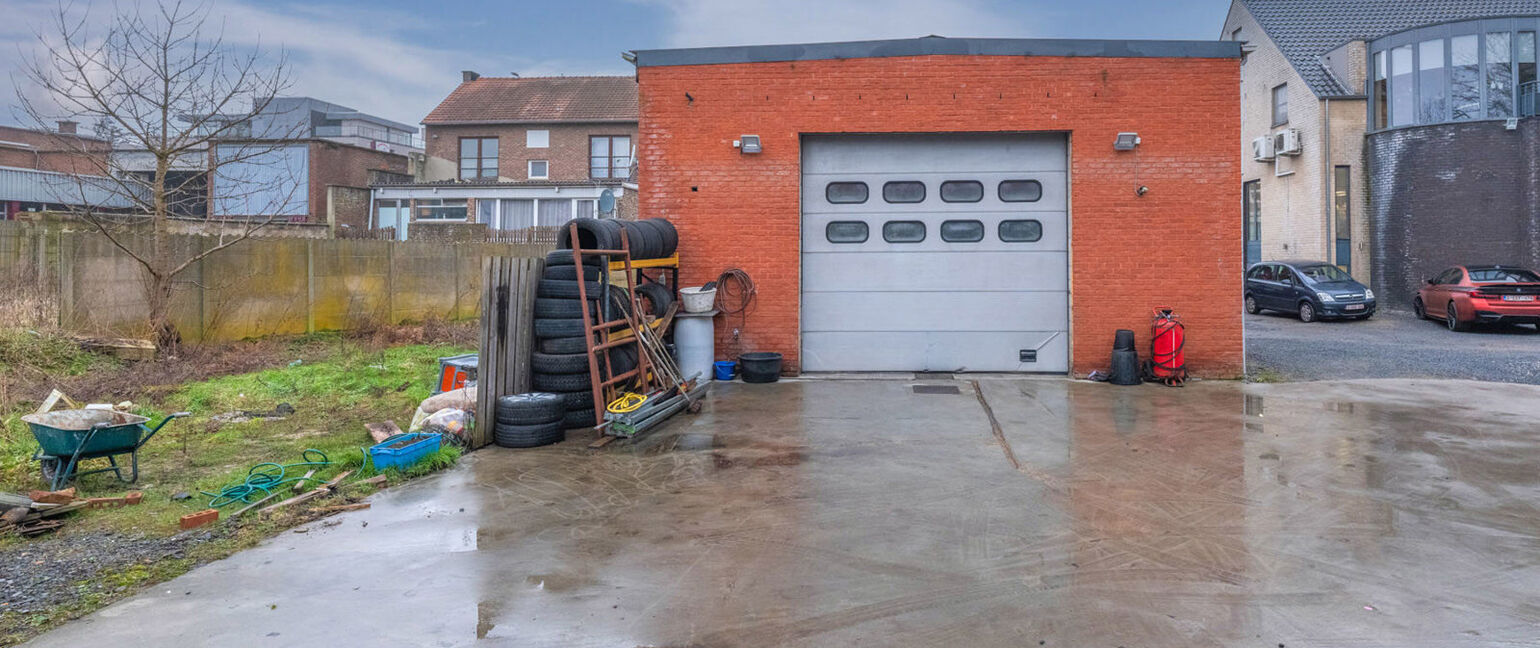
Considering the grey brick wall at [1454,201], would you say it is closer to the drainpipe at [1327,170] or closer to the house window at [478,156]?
the drainpipe at [1327,170]

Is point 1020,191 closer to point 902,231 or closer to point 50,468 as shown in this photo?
point 902,231

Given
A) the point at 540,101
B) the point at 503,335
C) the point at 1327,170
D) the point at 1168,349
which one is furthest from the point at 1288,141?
the point at 540,101

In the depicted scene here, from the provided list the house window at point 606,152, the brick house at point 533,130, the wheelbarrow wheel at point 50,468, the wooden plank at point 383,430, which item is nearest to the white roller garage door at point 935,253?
the wooden plank at point 383,430

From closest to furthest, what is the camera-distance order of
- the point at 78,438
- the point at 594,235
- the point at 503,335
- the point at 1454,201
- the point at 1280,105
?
the point at 78,438
the point at 503,335
the point at 594,235
the point at 1454,201
the point at 1280,105

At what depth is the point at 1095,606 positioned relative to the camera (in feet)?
13.6

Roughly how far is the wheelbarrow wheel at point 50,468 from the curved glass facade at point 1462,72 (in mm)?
26739

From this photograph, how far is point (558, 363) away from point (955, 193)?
5909mm

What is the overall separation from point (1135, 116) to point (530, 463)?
8.42m

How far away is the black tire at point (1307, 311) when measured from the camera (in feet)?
65.4

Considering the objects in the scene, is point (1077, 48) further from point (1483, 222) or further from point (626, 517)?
point (1483, 222)

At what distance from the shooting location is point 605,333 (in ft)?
29.2

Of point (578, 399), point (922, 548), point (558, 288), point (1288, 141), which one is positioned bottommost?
point (922, 548)

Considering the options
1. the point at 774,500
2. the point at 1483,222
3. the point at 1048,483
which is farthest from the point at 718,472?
the point at 1483,222

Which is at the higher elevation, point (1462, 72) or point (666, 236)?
point (1462, 72)
